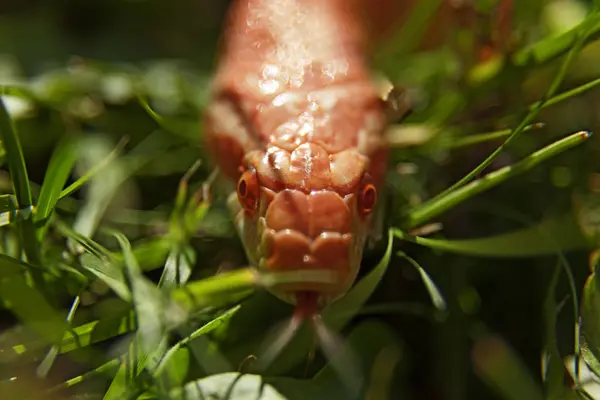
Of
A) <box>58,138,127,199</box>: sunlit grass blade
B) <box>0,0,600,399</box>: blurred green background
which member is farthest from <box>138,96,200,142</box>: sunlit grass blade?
<box>58,138,127,199</box>: sunlit grass blade

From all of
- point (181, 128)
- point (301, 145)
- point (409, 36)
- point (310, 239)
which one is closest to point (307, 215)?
point (310, 239)

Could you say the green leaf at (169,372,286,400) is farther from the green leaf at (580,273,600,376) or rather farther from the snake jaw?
the green leaf at (580,273,600,376)

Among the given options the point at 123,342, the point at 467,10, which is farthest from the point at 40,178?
the point at 467,10

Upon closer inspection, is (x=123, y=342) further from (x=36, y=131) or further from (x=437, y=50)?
(x=437, y=50)

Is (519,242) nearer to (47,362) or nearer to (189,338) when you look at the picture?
(189,338)

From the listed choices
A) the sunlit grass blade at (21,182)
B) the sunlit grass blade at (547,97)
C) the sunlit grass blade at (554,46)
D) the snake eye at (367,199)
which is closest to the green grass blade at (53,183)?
the sunlit grass blade at (21,182)

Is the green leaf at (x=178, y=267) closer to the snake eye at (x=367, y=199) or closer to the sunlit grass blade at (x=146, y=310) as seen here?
the sunlit grass blade at (x=146, y=310)
